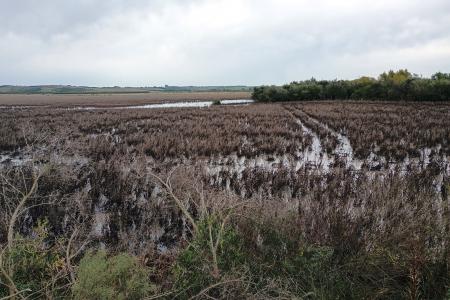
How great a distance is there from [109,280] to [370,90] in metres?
49.5

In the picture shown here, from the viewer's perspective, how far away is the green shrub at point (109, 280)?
376 cm

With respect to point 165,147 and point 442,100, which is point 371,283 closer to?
point 165,147

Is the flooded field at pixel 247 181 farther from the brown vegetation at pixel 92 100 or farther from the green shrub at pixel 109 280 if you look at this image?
the brown vegetation at pixel 92 100

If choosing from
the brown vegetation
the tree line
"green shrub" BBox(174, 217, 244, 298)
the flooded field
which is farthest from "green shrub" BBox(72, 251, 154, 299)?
the brown vegetation

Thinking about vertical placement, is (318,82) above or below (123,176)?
above

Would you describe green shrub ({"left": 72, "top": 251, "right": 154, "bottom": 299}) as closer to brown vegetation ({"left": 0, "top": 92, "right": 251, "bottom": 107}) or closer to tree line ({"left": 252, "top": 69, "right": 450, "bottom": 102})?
tree line ({"left": 252, "top": 69, "right": 450, "bottom": 102})

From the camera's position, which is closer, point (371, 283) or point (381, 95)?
point (371, 283)

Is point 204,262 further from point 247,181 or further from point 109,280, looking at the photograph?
point 247,181

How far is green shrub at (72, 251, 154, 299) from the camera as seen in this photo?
12.3ft

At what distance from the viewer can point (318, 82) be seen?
60.3 metres

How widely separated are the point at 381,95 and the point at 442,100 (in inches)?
296

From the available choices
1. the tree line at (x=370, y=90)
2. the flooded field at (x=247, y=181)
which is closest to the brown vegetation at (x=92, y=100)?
the tree line at (x=370, y=90)

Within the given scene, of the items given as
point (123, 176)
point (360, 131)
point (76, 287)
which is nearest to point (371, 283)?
point (76, 287)

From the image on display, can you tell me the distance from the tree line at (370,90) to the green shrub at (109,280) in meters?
43.3
